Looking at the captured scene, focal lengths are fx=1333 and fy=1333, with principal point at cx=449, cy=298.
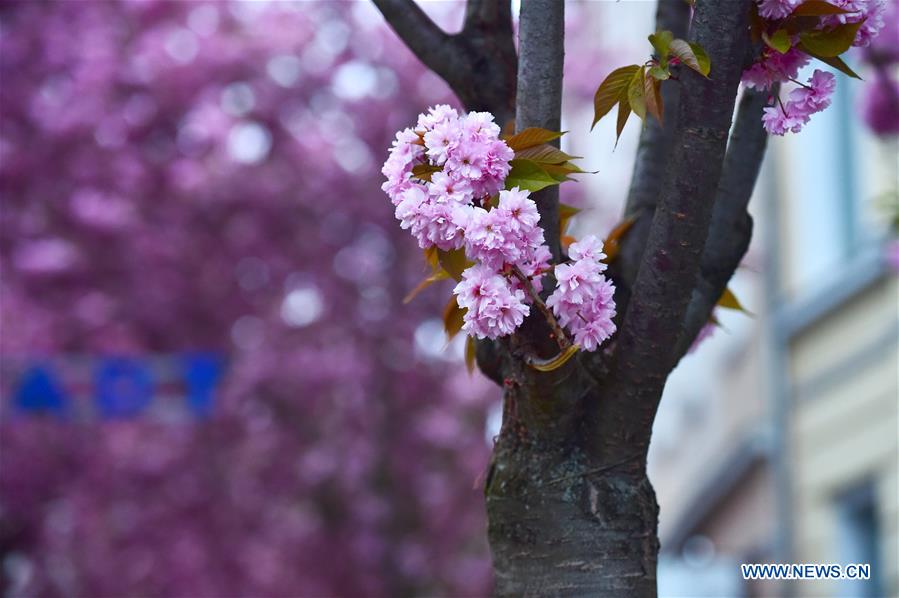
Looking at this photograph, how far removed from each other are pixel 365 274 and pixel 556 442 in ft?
22.8

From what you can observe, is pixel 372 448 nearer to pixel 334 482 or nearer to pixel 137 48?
pixel 334 482

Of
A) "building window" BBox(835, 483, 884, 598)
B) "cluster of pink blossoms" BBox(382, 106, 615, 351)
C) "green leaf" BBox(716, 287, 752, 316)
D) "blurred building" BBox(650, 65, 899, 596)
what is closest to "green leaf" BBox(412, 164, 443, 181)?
"cluster of pink blossoms" BBox(382, 106, 615, 351)

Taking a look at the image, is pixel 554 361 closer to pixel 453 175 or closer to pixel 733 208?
pixel 453 175

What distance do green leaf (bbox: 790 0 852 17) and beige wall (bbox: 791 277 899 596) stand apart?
4681mm

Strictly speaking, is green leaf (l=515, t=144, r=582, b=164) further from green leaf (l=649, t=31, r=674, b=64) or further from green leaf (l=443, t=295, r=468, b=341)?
green leaf (l=443, t=295, r=468, b=341)

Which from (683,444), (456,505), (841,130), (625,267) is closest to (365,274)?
(456,505)

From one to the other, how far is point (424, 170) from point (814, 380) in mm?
6375

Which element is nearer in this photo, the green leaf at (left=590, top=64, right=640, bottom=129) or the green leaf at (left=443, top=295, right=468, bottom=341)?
the green leaf at (left=590, top=64, right=640, bottom=129)

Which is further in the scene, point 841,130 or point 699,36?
point 841,130

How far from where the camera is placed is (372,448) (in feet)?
29.0

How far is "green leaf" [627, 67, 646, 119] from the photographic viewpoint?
212 centimetres

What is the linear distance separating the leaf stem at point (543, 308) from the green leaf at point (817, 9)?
611 millimetres

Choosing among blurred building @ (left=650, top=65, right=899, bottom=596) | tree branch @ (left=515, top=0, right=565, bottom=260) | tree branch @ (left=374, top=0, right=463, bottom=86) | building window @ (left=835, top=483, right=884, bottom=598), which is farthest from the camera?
building window @ (left=835, top=483, right=884, bottom=598)

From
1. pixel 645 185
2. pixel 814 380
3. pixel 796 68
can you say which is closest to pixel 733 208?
pixel 645 185
